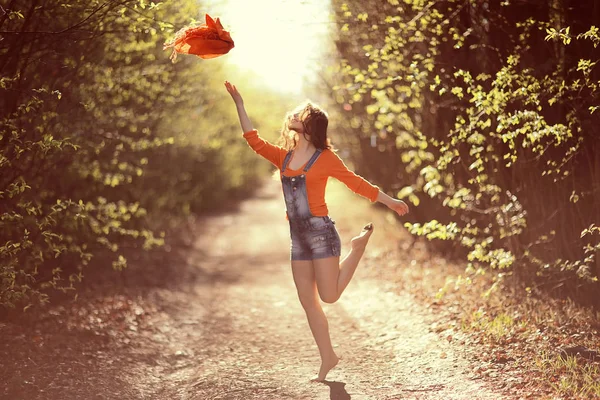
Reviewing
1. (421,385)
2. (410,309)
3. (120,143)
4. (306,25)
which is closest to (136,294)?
(120,143)

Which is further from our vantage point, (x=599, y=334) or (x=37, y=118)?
(x=37, y=118)

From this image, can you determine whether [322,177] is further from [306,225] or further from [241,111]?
[241,111]

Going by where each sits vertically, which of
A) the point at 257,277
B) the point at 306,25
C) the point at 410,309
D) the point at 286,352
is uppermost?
the point at 306,25

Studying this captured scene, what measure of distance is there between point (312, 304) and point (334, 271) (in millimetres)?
326

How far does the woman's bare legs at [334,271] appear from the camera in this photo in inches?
198

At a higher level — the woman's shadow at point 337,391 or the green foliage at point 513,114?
the green foliage at point 513,114

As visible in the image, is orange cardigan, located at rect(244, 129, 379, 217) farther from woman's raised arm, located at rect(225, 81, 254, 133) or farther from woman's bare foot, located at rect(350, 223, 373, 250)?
woman's bare foot, located at rect(350, 223, 373, 250)

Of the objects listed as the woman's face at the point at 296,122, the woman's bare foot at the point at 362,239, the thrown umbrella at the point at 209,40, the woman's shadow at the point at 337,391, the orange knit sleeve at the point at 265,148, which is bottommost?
the woman's shadow at the point at 337,391

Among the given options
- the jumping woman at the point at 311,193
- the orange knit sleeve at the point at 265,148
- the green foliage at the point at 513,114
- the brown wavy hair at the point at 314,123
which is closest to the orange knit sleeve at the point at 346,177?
the jumping woman at the point at 311,193

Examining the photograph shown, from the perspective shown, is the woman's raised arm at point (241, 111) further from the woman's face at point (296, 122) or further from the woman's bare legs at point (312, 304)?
the woman's bare legs at point (312, 304)

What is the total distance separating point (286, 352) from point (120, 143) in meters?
3.67

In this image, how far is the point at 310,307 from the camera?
16.9 ft

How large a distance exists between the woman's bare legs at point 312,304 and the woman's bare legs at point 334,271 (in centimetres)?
6

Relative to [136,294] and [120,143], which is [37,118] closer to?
[120,143]
